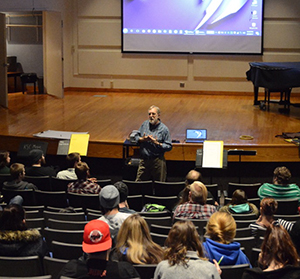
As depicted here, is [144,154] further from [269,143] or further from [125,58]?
[125,58]

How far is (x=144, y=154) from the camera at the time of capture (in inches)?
254

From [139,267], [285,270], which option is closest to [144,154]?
[139,267]

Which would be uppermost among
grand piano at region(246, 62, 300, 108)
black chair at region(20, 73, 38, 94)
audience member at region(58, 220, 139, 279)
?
grand piano at region(246, 62, 300, 108)

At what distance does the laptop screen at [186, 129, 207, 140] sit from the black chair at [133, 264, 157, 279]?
14.6 ft

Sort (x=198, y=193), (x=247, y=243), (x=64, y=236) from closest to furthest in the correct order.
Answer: (x=247, y=243) → (x=64, y=236) → (x=198, y=193)

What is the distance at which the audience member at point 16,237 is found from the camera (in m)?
3.41

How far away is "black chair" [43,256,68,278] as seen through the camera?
3152mm

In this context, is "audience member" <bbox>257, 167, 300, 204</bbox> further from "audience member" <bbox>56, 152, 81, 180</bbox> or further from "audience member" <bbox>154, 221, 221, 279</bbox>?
"audience member" <bbox>154, 221, 221, 279</bbox>

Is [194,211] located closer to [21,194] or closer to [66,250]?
[66,250]

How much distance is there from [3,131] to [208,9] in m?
6.74

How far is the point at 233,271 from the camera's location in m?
3.13

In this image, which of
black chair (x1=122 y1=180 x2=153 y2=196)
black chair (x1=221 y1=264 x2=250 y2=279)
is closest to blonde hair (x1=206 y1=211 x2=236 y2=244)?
black chair (x1=221 y1=264 x2=250 y2=279)

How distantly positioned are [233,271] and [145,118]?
265 inches

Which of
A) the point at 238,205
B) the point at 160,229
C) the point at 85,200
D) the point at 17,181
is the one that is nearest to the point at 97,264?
the point at 160,229
